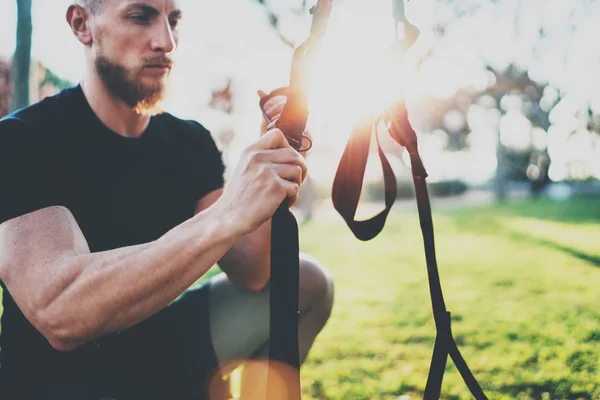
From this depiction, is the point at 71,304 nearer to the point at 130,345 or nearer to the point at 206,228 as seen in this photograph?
the point at 206,228

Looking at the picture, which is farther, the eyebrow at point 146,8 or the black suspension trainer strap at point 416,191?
the eyebrow at point 146,8

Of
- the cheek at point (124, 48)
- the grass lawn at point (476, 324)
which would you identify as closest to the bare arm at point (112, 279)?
the cheek at point (124, 48)

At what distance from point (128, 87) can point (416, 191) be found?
1.27 meters

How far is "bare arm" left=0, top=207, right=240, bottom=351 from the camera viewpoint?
3.75ft

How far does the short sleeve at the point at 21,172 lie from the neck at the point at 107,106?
0.38m

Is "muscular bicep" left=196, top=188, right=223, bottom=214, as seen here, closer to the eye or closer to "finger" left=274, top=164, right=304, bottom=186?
the eye

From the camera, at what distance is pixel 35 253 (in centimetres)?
129

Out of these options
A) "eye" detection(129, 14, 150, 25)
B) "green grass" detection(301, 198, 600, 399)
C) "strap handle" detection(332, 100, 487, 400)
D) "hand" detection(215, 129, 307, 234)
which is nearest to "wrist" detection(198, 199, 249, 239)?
"hand" detection(215, 129, 307, 234)

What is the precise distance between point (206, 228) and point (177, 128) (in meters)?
1.26

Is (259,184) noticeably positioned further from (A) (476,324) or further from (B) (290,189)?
(A) (476,324)

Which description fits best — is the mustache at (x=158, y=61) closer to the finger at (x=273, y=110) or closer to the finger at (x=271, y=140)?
the finger at (x=273, y=110)

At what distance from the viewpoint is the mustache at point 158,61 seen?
1843 mm

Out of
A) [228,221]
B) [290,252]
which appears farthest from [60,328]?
[290,252]

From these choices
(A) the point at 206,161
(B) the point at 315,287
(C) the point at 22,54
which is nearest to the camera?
(B) the point at 315,287
